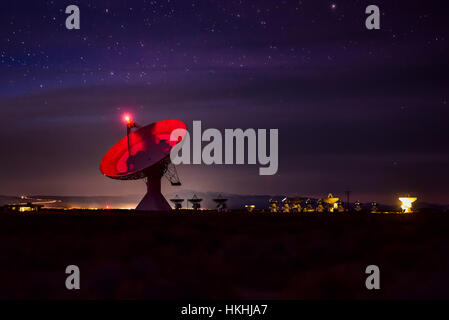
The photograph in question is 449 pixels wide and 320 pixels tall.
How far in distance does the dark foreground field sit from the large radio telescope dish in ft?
70.2

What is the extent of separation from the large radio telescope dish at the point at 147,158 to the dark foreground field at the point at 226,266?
2140 centimetres

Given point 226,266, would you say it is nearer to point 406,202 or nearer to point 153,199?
point 153,199

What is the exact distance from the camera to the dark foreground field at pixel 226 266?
1065cm

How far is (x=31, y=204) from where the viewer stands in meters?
71.4

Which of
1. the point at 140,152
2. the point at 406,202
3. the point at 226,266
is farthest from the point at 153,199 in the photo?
the point at 226,266

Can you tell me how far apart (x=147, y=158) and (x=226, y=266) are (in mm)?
32511

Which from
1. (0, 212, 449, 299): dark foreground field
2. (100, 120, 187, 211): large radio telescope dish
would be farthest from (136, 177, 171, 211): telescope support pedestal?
(0, 212, 449, 299): dark foreground field

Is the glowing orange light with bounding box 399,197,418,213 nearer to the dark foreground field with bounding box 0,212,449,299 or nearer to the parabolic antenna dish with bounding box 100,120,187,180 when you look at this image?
the parabolic antenna dish with bounding box 100,120,187,180

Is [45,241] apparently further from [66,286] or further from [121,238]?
[66,286]

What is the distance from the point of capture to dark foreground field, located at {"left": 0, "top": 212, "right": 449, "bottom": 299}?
10.6 metres

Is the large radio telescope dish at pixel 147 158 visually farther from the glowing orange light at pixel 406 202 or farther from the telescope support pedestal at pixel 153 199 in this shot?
the glowing orange light at pixel 406 202
